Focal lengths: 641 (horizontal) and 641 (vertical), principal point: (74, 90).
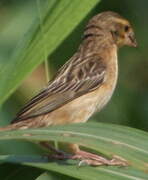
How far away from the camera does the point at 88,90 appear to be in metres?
4.57

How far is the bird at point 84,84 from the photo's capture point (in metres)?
4.12

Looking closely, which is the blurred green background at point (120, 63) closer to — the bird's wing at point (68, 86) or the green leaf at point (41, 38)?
the bird's wing at point (68, 86)

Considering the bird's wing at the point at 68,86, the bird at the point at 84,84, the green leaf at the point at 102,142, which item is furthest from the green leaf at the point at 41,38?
the bird's wing at the point at 68,86

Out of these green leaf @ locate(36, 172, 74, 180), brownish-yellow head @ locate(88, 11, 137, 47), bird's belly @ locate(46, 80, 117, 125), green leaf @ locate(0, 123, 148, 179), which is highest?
brownish-yellow head @ locate(88, 11, 137, 47)

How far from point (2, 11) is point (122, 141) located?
2.97 metres

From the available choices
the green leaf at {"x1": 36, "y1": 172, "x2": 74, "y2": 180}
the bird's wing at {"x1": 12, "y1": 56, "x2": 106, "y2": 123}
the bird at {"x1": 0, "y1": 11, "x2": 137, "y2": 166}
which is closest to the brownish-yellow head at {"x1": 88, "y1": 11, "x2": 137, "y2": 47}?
the bird at {"x1": 0, "y1": 11, "x2": 137, "y2": 166}

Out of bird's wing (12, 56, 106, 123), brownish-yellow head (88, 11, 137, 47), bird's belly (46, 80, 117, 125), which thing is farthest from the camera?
brownish-yellow head (88, 11, 137, 47)

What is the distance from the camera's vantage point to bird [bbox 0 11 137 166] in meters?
4.12

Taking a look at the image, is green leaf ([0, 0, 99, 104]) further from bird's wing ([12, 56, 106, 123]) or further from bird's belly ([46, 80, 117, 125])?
bird's belly ([46, 80, 117, 125])

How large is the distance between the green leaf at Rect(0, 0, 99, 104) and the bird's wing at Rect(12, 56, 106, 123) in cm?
114

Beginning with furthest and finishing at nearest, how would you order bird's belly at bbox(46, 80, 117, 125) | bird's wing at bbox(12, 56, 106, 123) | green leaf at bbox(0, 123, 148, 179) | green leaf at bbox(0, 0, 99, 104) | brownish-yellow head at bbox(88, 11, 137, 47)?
brownish-yellow head at bbox(88, 11, 137, 47) → bird's belly at bbox(46, 80, 117, 125) → bird's wing at bbox(12, 56, 106, 123) → green leaf at bbox(0, 0, 99, 104) → green leaf at bbox(0, 123, 148, 179)

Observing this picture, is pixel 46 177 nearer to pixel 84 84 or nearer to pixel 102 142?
pixel 102 142

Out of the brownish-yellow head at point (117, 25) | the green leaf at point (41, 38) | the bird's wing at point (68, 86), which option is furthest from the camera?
the brownish-yellow head at point (117, 25)

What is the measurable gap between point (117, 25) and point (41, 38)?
89.3 inches
